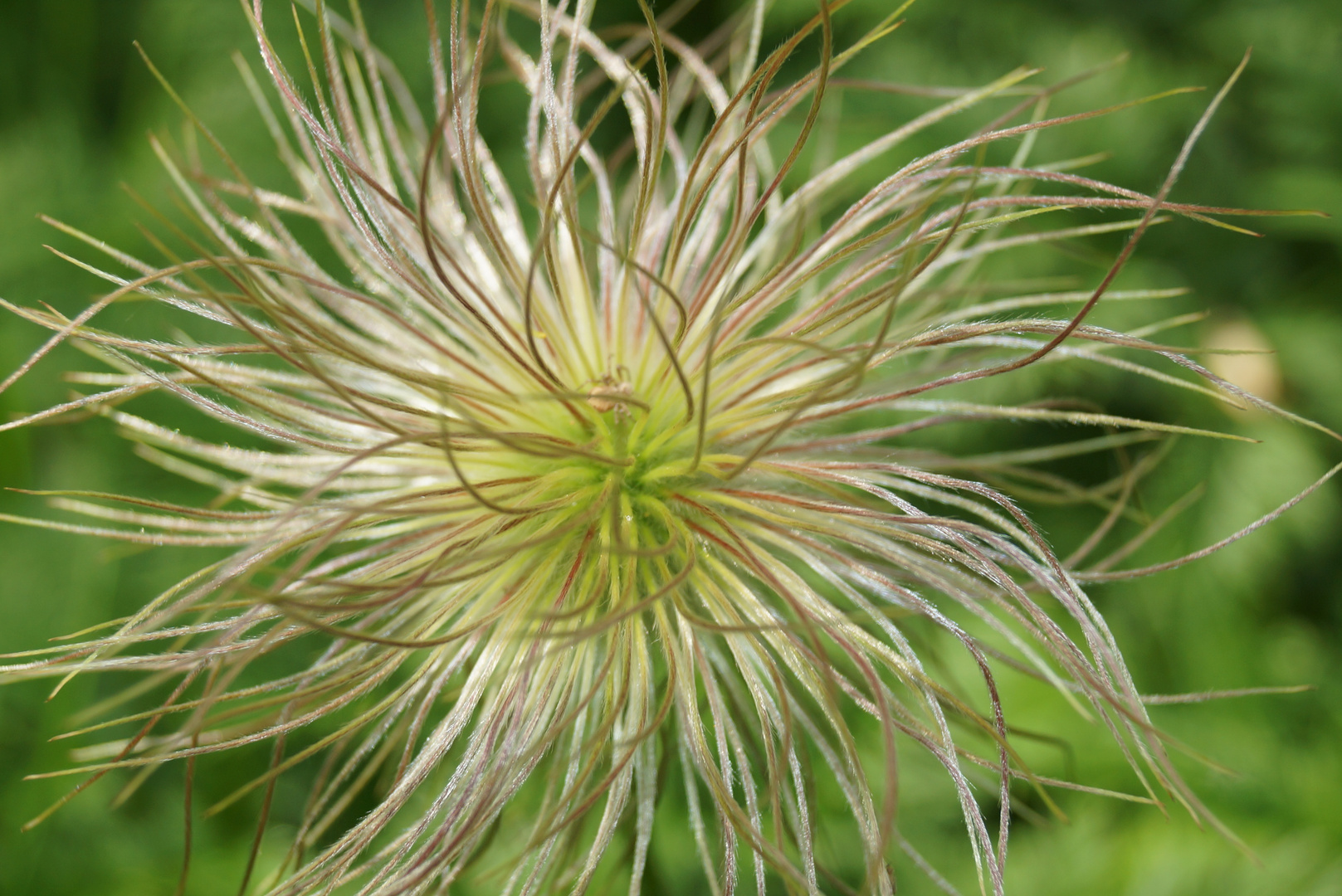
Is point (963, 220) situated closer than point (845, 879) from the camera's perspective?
Yes

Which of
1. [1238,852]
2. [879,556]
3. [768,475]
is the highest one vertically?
[768,475]

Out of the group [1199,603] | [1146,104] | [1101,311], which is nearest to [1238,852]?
[1199,603]

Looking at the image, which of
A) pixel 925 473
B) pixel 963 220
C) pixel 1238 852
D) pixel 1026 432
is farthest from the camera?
pixel 1026 432

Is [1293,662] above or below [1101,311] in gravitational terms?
below

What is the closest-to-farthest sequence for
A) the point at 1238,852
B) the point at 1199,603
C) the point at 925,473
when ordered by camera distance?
the point at 925,473, the point at 1238,852, the point at 1199,603

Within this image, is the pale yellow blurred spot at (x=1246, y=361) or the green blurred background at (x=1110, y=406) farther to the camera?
the pale yellow blurred spot at (x=1246, y=361)

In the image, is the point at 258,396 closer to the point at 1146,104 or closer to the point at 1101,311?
the point at 1101,311
